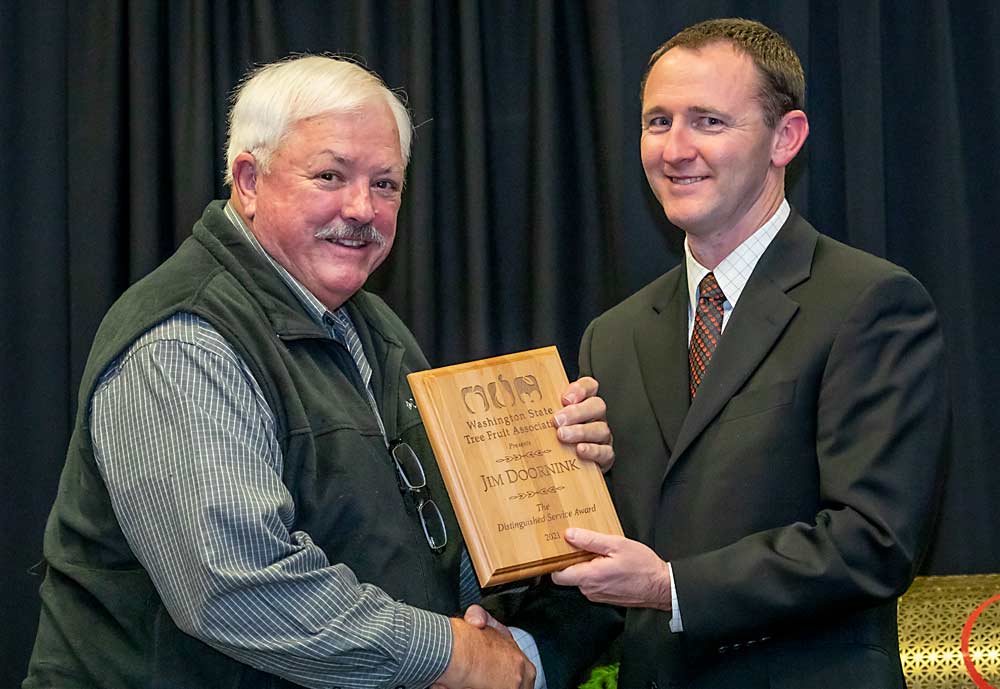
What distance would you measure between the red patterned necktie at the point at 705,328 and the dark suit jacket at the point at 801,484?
81mm

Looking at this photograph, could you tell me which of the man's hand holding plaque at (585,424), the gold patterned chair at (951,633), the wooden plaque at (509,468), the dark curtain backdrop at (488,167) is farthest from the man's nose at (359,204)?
the gold patterned chair at (951,633)

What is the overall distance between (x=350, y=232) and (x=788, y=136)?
0.93 meters

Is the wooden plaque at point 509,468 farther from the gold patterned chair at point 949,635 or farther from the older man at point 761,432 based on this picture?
the gold patterned chair at point 949,635

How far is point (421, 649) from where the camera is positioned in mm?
2035

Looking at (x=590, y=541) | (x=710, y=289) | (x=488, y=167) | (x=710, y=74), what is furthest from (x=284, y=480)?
(x=488, y=167)

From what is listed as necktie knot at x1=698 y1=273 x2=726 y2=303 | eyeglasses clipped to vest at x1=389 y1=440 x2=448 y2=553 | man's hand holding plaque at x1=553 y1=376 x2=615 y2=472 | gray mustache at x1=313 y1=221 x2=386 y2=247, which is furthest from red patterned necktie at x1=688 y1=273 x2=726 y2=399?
gray mustache at x1=313 y1=221 x2=386 y2=247

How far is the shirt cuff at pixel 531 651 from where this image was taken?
93.1 inches

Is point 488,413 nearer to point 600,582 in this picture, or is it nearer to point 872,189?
point 600,582

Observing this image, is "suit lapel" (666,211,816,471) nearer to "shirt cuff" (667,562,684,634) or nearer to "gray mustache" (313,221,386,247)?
"shirt cuff" (667,562,684,634)

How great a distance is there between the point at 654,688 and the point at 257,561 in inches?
33.0

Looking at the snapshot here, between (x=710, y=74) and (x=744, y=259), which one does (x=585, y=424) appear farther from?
(x=710, y=74)

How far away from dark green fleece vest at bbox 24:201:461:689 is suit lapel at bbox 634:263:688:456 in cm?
54

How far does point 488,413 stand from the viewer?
2.23 meters

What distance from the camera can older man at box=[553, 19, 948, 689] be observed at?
215 centimetres
